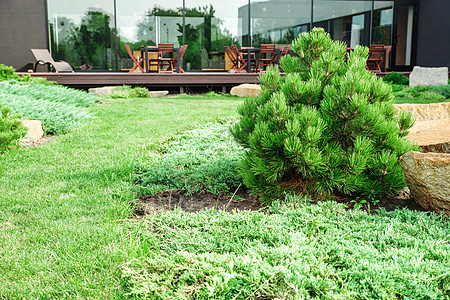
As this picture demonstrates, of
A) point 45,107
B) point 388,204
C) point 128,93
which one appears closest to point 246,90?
point 128,93

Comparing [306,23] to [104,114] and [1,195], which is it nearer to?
[104,114]

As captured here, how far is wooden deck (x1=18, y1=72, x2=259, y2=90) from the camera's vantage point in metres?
11.1

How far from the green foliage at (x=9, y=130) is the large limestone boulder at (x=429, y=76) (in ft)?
35.4

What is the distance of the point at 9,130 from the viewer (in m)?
4.39

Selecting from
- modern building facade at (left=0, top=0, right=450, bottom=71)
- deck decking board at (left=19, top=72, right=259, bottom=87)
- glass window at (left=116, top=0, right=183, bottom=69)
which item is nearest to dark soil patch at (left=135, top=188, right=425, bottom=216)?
deck decking board at (left=19, top=72, right=259, bottom=87)

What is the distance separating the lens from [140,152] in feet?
13.9

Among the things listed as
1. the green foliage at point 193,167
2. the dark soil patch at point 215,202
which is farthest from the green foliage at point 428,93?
the dark soil patch at point 215,202

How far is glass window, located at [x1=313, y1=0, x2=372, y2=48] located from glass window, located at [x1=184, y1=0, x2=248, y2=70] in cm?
306

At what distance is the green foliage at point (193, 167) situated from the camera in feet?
10.5

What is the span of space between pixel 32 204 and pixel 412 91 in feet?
30.6

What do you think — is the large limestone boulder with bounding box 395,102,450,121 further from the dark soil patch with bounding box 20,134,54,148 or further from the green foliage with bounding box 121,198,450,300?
the dark soil patch with bounding box 20,134,54,148

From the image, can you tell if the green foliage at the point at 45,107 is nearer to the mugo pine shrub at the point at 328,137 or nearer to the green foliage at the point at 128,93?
the green foliage at the point at 128,93

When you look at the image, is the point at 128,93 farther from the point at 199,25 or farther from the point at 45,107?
the point at 199,25

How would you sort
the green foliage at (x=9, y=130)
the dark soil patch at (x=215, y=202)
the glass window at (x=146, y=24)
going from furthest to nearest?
the glass window at (x=146, y=24)
the green foliage at (x=9, y=130)
the dark soil patch at (x=215, y=202)
